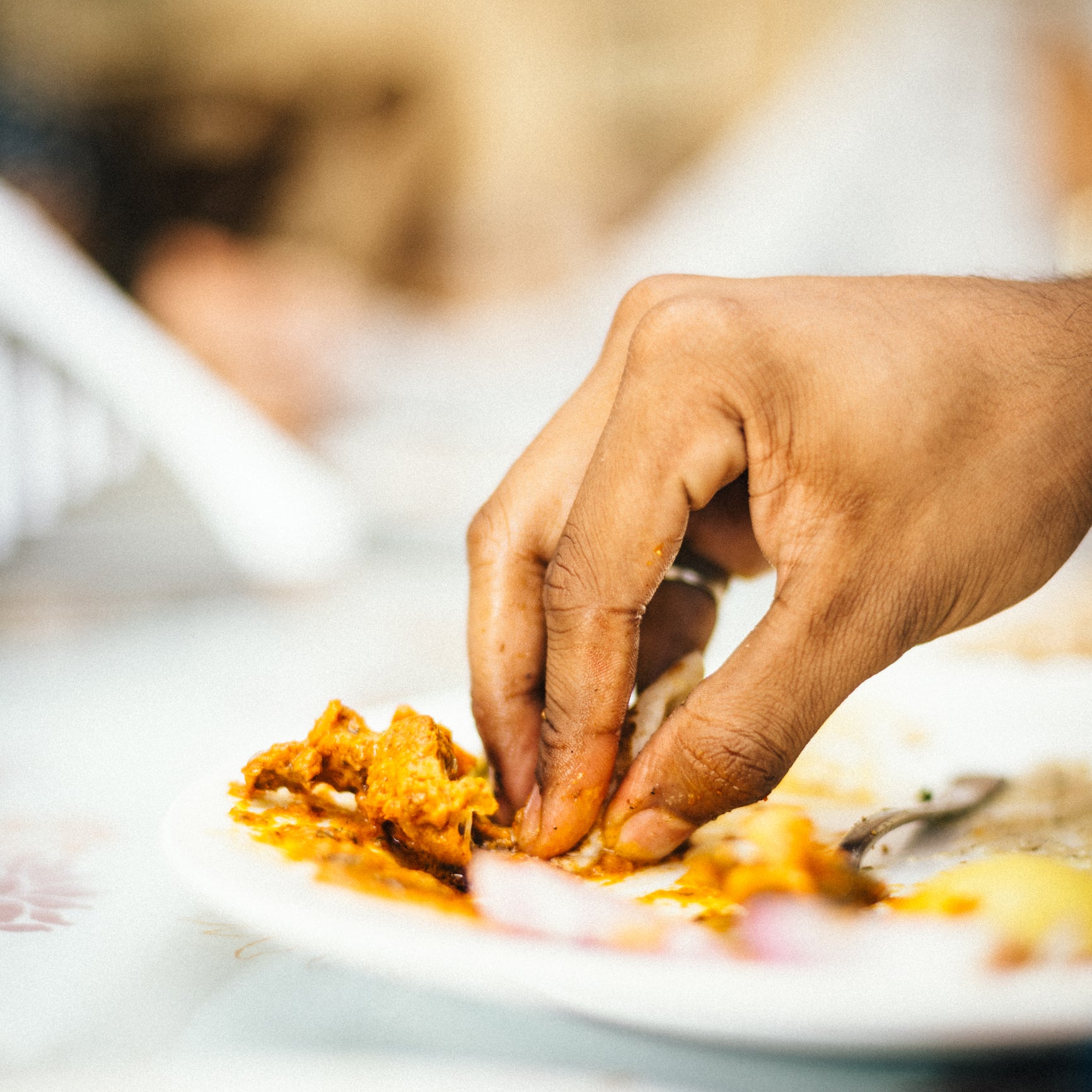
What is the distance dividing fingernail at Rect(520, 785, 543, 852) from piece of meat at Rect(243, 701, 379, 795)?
0.13 meters

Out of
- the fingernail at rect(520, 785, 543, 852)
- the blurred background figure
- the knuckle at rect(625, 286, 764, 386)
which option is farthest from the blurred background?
the knuckle at rect(625, 286, 764, 386)

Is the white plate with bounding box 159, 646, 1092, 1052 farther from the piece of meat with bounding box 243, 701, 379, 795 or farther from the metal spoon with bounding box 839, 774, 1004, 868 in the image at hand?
the metal spoon with bounding box 839, 774, 1004, 868

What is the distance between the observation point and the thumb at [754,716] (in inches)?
26.7

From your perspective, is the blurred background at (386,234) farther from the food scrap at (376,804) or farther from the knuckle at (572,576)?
the knuckle at (572,576)

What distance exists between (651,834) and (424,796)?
18 centimetres

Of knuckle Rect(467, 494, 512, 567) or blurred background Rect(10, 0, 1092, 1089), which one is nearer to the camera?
knuckle Rect(467, 494, 512, 567)

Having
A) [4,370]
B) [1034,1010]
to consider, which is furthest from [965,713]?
[4,370]

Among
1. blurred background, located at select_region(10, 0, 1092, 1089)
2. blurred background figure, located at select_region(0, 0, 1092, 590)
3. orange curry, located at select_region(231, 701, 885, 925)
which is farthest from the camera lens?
blurred background figure, located at select_region(0, 0, 1092, 590)

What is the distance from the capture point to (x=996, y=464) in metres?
0.70

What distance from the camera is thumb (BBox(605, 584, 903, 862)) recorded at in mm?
677

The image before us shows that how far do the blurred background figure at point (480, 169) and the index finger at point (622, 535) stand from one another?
2234 mm

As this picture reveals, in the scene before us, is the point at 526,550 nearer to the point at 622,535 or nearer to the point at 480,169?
the point at 622,535

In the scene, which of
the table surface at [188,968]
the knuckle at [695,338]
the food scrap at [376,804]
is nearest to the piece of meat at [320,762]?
the food scrap at [376,804]

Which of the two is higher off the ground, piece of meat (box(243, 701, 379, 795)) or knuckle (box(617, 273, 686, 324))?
knuckle (box(617, 273, 686, 324))
